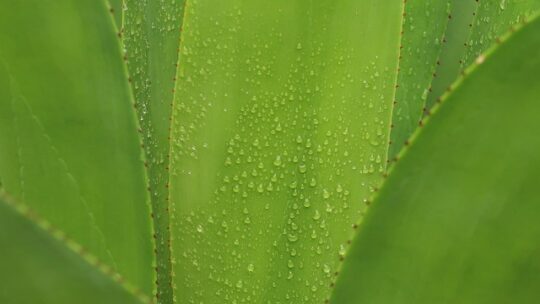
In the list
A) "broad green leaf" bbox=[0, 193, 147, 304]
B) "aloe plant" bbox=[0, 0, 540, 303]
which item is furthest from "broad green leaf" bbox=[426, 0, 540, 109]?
"broad green leaf" bbox=[0, 193, 147, 304]

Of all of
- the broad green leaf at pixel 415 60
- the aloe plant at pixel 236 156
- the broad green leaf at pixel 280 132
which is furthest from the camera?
the broad green leaf at pixel 415 60

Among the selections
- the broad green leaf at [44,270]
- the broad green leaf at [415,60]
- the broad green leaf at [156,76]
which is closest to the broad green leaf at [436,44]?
the broad green leaf at [415,60]

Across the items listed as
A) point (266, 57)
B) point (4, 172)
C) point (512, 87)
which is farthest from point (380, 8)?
point (4, 172)

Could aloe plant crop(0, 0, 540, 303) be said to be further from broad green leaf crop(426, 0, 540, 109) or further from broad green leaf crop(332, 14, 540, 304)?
broad green leaf crop(426, 0, 540, 109)

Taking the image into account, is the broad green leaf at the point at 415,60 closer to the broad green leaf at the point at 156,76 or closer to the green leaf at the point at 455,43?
the green leaf at the point at 455,43

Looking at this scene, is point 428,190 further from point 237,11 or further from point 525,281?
point 237,11

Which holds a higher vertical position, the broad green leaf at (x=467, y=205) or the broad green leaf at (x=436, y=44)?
the broad green leaf at (x=467, y=205)
